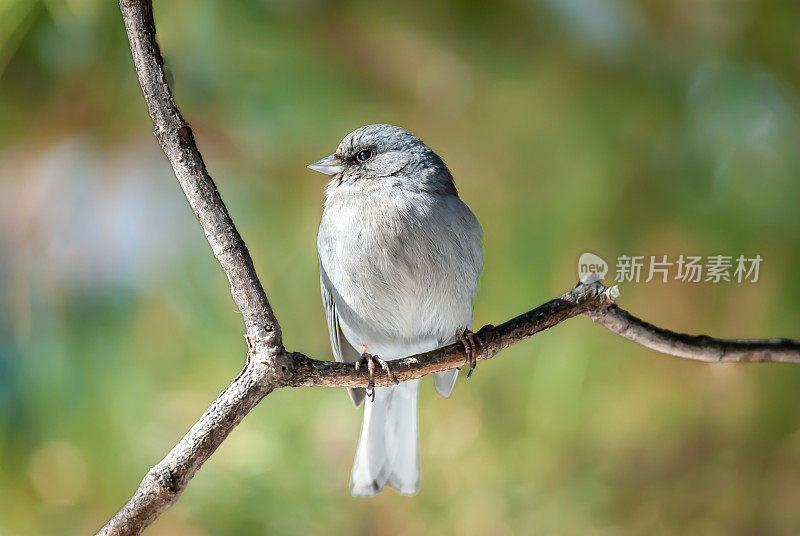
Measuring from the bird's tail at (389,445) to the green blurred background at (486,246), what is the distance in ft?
0.98

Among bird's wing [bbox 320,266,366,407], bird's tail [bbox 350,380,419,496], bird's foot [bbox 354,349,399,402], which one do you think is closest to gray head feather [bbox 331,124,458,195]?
bird's wing [bbox 320,266,366,407]

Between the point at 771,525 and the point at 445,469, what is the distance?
77 cm

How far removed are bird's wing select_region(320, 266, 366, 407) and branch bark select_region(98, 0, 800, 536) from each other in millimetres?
241

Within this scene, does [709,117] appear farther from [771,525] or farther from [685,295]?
[771,525]

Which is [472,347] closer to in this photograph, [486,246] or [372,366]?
[372,366]

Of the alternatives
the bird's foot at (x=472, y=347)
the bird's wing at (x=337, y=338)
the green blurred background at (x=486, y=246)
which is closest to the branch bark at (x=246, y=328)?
the bird's foot at (x=472, y=347)

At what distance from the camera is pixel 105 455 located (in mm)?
1553

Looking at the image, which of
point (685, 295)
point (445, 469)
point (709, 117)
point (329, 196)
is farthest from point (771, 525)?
point (329, 196)

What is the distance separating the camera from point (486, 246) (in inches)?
63.1

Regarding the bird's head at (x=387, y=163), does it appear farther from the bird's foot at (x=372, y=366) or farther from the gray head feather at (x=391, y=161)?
the bird's foot at (x=372, y=366)

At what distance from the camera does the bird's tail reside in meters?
1.27

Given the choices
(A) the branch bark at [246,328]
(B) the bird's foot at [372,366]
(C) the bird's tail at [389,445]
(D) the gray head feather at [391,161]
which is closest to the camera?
(A) the branch bark at [246,328]

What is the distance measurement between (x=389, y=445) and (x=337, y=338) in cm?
23

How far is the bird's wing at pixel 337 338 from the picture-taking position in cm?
120
